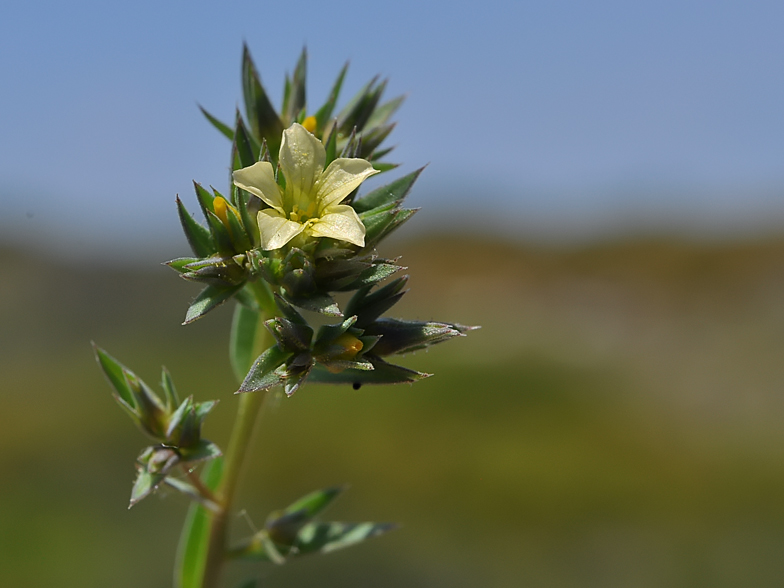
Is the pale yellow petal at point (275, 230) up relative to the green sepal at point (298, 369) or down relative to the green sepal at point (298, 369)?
up

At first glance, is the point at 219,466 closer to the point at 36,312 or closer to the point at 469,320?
the point at 36,312

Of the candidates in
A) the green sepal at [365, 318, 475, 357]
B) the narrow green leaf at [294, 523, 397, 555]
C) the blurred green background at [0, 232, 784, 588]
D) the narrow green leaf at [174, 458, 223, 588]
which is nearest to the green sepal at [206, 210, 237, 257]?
the green sepal at [365, 318, 475, 357]

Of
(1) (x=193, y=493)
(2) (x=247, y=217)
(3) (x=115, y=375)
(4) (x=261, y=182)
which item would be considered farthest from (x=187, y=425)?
(4) (x=261, y=182)

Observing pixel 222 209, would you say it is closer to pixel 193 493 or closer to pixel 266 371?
pixel 266 371

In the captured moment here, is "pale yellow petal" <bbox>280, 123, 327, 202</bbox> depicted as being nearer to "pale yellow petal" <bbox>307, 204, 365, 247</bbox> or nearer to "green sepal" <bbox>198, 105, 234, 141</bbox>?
"pale yellow petal" <bbox>307, 204, 365, 247</bbox>

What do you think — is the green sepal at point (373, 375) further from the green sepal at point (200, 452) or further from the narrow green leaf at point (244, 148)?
the narrow green leaf at point (244, 148)

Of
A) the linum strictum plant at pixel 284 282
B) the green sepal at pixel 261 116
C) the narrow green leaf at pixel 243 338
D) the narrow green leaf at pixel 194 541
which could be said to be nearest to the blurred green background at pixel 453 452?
the narrow green leaf at pixel 194 541
